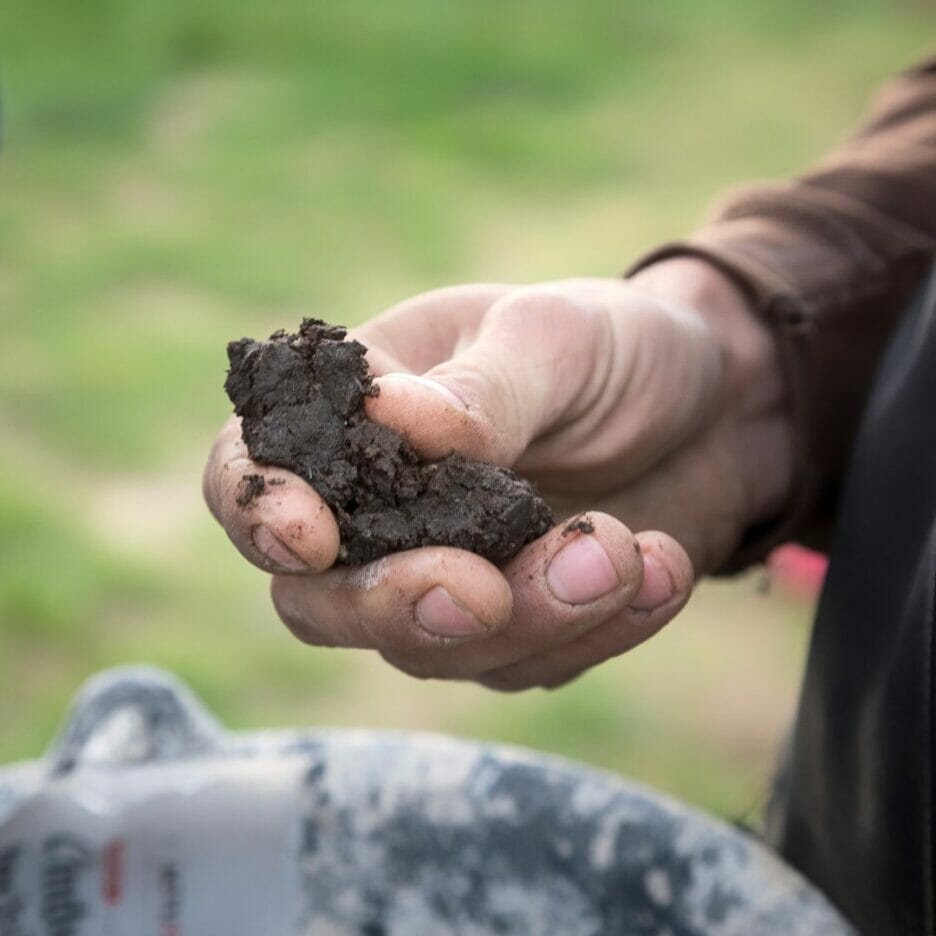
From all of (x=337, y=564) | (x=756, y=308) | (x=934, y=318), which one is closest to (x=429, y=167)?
(x=756, y=308)

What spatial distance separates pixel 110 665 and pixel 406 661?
4.35 feet

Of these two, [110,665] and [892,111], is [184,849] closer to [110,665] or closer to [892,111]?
[110,665]

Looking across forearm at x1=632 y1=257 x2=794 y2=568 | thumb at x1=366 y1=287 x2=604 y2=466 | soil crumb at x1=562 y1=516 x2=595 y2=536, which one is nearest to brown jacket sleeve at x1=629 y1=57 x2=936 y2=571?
forearm at x1=632 y1=257 x2=794 y2=568

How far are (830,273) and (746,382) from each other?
0.15 meters

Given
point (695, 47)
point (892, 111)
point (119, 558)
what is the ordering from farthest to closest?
point (695, 47)
point (119, 558)
point (892, 111)

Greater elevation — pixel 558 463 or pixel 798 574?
pixel 558 463

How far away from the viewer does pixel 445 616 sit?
2.56 ft

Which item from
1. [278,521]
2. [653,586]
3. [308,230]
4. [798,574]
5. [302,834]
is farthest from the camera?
[308,230]

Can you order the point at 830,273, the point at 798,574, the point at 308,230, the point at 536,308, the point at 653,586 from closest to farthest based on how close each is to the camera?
the point at 653,586, the point at 536,308, the point at 830,273, the point at 798,574, the point at 308,230

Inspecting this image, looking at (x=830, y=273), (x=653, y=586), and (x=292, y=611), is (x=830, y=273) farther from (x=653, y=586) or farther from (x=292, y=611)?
(x=292, y=611)

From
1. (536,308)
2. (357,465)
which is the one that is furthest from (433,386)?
(536,308)

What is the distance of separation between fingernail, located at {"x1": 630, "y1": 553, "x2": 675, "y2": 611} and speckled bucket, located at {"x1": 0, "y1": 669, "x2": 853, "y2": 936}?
252 millimetres

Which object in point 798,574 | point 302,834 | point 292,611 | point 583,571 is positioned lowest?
point 798,574

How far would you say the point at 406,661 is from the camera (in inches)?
36.6
